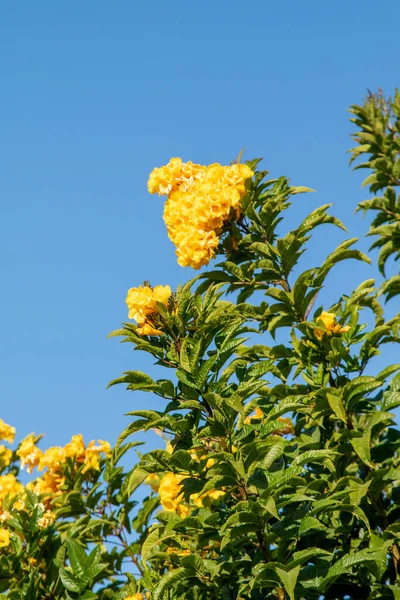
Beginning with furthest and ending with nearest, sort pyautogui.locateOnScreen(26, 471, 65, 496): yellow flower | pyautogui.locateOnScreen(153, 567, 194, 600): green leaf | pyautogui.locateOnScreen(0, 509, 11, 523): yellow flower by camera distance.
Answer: pyautogui.locateOnScreen(26, 471, 65, 496): yellow flower → pyautogui.locateOnScreen(0, 509, 11, 523): yellow flower → pyautogui.locateOnScreen(153, 567, 194, 600): green leaf

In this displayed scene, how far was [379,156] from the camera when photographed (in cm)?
657

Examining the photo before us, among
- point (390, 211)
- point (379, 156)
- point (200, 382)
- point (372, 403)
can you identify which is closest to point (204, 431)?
point (200, 382)

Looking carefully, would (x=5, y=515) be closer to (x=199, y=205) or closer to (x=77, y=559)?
(x=77, y=559)

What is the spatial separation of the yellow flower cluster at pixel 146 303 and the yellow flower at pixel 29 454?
97.7 inches

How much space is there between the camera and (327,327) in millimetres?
3441

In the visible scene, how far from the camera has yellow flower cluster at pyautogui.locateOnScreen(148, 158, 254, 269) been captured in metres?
3.82

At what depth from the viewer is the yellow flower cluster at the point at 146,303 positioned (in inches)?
128

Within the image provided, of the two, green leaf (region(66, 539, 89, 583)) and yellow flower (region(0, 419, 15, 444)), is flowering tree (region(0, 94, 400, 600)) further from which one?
yellow flower (region(0, 419, 15, 444))

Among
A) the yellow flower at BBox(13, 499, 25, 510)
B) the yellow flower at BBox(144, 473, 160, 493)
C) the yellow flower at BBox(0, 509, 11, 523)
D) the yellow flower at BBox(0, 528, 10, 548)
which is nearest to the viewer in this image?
the yellow flower at BBox(0, 528, 10, 548)

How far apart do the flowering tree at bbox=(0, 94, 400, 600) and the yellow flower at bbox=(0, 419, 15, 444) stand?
1757 mm

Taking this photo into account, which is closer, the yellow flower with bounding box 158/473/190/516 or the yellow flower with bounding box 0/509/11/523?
the yellow flower with bounding box 158/473/190/516

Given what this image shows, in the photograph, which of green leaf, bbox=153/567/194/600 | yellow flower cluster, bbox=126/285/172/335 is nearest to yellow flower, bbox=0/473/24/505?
green leaf, bbox=153/567/194/600

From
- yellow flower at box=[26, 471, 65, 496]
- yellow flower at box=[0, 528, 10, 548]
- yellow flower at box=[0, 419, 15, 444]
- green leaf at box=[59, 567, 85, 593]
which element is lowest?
green leaf at box=[59, 567, 85, 593]

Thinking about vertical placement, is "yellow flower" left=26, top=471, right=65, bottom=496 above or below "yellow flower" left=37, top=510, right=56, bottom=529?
above
